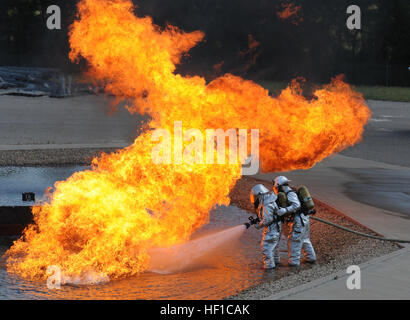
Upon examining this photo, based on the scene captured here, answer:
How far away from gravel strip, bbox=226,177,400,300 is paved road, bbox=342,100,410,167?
21.7 ft

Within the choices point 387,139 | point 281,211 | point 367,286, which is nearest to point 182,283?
point 281,211

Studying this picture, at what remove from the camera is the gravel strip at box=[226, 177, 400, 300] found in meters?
6.15

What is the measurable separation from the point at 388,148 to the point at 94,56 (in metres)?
11.8

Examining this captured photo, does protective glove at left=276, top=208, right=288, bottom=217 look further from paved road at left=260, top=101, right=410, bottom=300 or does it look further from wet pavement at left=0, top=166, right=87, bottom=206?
wet pavement at left=0, top=166, right=87, bottom=206

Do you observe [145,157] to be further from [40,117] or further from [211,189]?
[40,117]

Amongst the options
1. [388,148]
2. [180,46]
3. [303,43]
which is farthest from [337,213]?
[303,43]

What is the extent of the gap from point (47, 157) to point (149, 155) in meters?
7.46

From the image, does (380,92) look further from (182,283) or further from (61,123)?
(182,283)

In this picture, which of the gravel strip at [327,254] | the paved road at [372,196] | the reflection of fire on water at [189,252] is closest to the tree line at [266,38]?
the paved road at [372,196]

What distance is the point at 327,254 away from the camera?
7.77 metres

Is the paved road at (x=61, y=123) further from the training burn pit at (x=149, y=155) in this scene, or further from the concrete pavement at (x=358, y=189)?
the training burn pit at (x=149, y=155)

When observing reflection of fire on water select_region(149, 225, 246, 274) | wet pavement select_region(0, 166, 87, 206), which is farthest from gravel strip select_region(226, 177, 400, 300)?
wet pavement select_region(0, 166, 87, 206)

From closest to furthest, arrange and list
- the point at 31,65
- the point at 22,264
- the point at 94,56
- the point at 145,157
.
Answer: the point at 22,264
the point at 145,157
the point at 94,56
the point at 31,65

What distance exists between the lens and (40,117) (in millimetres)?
22781
